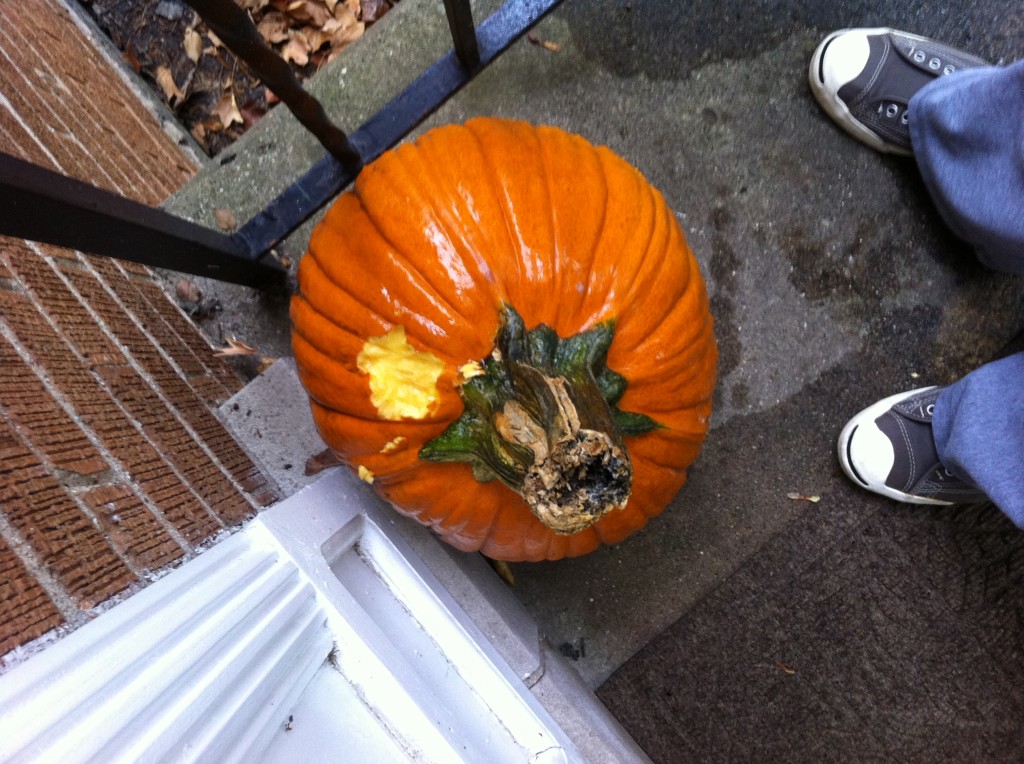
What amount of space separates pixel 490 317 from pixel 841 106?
1.14 metres

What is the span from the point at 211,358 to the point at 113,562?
28.0 inches

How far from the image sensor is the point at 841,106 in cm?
152

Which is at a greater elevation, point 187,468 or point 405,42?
point 405,42

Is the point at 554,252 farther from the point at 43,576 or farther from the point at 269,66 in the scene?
the point at 43,576

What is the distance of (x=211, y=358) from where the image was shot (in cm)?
139

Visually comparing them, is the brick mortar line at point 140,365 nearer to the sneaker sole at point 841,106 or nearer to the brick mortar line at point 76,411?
the brick mortar line at point 76,411

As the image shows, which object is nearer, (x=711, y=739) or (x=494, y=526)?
(x=494, y=526)

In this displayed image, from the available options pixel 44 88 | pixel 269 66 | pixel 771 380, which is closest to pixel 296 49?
pixel 44 88

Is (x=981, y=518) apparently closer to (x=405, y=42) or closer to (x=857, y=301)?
(x=857, y=301)

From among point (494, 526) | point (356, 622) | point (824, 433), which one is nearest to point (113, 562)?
point (356, 622)

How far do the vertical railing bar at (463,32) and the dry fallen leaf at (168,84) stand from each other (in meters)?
0.96

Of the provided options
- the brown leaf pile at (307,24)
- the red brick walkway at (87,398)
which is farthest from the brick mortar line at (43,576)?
the brown leaf pile at (307,24)

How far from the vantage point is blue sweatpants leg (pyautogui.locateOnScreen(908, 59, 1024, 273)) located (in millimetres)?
1257

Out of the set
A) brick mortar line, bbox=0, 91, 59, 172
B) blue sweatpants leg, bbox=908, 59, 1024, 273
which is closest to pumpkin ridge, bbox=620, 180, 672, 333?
blue sweatpants leg, bbox=908, 59, 1024, 273
